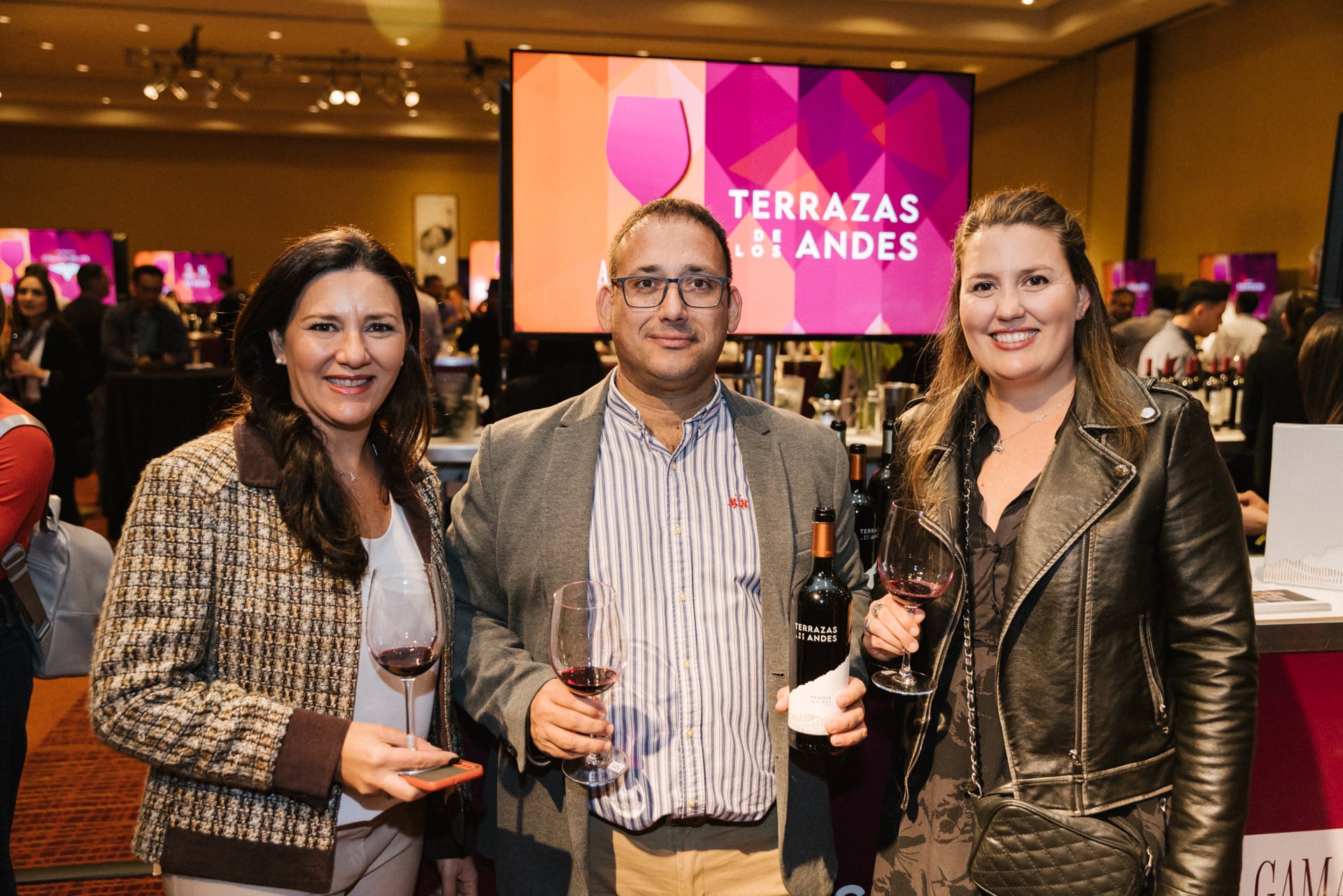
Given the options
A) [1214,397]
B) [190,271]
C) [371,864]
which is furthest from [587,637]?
[190,271]

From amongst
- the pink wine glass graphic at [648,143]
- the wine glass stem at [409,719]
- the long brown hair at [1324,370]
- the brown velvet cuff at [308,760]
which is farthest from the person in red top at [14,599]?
the long brown hair at [1324,370]

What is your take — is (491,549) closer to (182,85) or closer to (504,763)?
(504,763)

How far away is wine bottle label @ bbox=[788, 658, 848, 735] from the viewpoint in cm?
153

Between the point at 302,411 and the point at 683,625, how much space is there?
2.49ft

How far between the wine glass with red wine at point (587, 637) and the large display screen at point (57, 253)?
493 inches

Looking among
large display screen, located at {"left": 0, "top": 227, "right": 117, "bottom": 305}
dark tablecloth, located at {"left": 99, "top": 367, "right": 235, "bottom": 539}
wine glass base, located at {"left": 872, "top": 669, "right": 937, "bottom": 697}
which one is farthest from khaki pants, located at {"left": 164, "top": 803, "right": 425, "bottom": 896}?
large display screen, located at {"left": 0, "top": 227, "right": 117, "bottom": 305}

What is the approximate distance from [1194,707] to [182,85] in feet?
52.5

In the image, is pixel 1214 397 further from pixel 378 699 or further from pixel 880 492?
pixel 378 699

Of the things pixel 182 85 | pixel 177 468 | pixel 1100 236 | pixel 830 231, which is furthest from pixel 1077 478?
pixel 182 85

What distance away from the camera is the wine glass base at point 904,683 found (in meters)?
1.60

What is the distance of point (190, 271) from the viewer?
49.5ft

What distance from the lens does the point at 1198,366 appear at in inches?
235

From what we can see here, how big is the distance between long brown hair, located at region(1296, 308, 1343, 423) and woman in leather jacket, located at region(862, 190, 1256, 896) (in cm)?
152

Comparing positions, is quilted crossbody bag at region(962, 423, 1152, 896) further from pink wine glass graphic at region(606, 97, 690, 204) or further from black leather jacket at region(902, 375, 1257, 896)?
pink wine glass graphic at region(606, 97, 690, 204)
